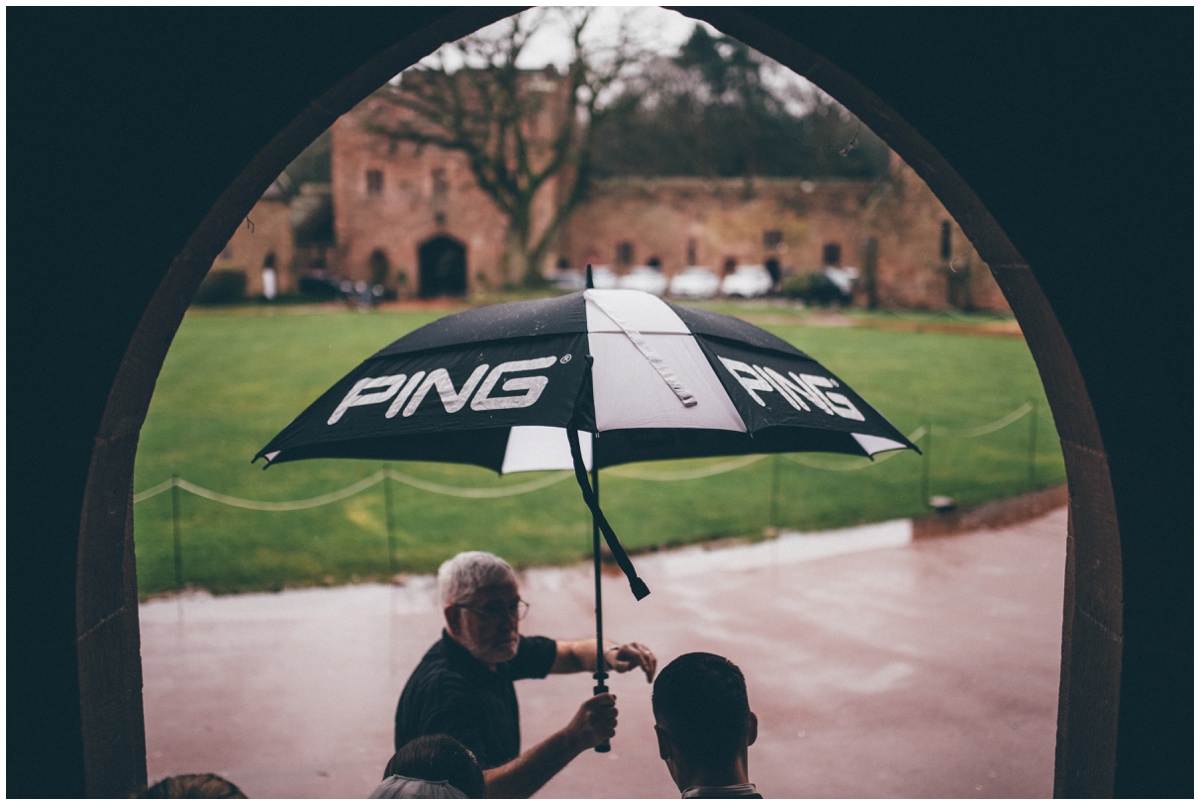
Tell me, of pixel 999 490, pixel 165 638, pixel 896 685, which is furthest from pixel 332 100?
pixel 999 490

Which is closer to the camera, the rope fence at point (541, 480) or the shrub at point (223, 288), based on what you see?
the rope fence at point (541, 480)

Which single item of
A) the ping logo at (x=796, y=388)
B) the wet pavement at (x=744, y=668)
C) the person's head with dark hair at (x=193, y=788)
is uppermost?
the ping logo at (x=796, y=388)

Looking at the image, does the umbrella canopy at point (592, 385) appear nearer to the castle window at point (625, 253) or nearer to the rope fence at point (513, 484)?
the rope fence at point (513, 484)

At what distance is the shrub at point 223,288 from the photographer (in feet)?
123

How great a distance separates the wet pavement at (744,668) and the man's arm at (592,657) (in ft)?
5.56

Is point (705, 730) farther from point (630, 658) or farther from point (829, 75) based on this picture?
point (829, 75)

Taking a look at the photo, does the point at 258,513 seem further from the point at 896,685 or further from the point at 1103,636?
the point at 1103,636

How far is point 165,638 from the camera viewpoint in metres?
7.00

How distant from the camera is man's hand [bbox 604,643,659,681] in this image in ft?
10.8

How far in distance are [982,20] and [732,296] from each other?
39328 millimetres

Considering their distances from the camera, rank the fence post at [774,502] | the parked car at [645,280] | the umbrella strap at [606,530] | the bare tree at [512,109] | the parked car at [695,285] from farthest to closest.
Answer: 1. the parked car at [645,280]
2. the parked car at [695,285]
3. the bare tree at [512,109]
4. the fence post at [774,502]
5. the umbrella strap at [606,530]

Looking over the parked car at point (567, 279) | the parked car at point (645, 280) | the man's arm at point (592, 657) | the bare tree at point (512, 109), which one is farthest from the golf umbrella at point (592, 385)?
the parked car at point (645, 280)

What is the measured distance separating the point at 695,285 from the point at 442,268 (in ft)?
40.8

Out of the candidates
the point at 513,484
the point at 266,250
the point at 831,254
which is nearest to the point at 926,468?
the point at 513,484
